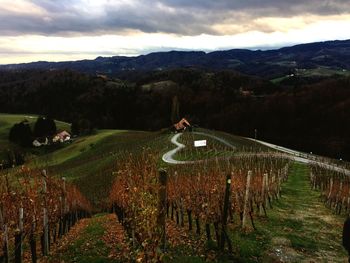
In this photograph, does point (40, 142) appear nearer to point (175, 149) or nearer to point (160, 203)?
point (175, 149)

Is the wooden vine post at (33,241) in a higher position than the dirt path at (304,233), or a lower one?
higher

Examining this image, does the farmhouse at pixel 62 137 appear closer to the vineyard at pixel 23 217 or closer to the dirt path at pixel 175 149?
the dirt path at pixel 175 149

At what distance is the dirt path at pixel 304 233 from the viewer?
674 inches

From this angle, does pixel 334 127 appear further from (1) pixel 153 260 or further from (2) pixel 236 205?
(1) pixel 153 260

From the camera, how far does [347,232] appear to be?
9633 mm

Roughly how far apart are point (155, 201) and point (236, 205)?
30.7 feet

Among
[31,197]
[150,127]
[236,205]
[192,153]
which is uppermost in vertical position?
[31,197]

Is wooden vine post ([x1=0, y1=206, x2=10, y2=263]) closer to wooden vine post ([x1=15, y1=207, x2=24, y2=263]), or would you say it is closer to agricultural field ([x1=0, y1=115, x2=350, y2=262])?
agricultural field ([x1=0, y1=115, x2=350, y2=262])

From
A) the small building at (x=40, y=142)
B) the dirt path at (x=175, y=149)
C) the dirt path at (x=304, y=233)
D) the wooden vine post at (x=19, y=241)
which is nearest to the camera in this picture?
the wooden vine post at (x=19, y=241)

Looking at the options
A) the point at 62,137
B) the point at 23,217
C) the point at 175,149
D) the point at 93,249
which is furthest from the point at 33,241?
the point at 62,137

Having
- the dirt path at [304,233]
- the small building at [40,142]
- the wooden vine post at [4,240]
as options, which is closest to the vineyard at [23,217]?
the wooden vine post at [4,240]

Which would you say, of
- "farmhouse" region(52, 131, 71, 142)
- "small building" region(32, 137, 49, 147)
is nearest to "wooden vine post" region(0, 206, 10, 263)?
"small building" region(32, 137, 49, 147)

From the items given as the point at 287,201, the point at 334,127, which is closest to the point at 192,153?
the point at 287,201

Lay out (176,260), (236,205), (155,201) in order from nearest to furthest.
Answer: (155,201)
(176,260)
(236,205)
